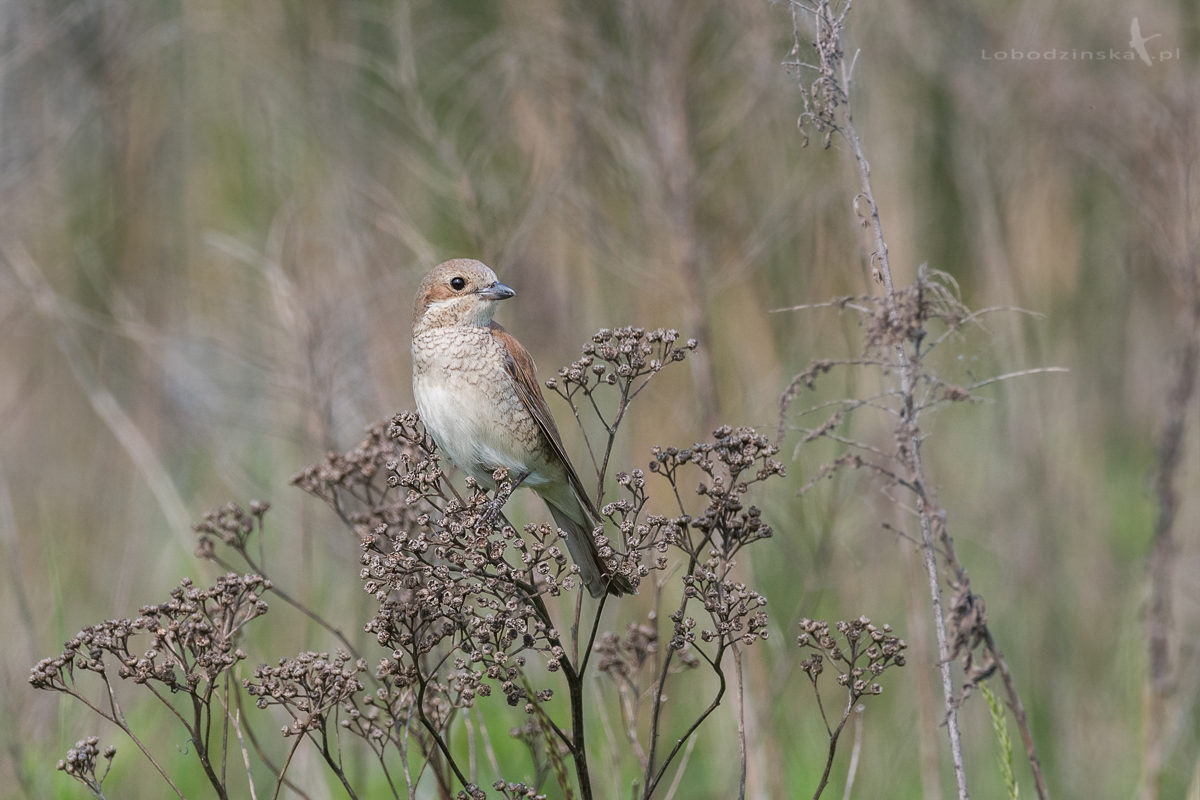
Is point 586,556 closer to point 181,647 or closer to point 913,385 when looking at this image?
point 181,647

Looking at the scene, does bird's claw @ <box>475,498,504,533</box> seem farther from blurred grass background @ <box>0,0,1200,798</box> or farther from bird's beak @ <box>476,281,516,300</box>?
blurred grass background @ <box>0,0,1200,798</box>

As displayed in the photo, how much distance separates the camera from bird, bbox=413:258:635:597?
374 cm

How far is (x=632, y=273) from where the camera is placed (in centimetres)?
562

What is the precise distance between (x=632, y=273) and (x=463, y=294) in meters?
1.83

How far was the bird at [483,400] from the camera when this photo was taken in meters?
3.74

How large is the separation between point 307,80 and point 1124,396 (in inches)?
190

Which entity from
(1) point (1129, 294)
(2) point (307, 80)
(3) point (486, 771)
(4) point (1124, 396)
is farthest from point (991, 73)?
(3) point (486, 771)

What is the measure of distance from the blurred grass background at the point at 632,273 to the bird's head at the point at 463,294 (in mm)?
584

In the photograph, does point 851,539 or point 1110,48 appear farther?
point 1110,48

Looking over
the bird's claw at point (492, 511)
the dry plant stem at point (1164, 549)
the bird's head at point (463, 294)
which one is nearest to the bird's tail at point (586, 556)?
the bird's claw at point (492, 511)

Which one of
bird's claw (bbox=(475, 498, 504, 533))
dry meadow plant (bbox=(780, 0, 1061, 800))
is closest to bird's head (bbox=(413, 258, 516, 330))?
bird's claw (bbox=(475, 498, 504, 533))

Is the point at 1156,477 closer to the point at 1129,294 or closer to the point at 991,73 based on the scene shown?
the point at 991,73

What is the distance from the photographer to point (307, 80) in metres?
6.12

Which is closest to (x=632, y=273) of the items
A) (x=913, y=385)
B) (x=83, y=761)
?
(x=913, y=385)
